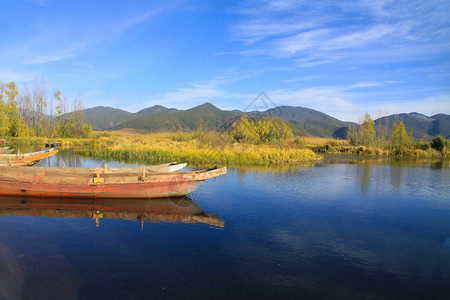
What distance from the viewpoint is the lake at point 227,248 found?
4988 millimetres

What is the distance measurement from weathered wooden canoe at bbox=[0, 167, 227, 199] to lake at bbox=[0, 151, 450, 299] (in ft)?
1.15

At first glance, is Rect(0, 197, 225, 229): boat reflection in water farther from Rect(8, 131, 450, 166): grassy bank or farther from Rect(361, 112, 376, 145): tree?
Rect(361, 112, 376, 145): tree

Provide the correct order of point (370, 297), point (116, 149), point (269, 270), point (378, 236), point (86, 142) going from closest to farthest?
point (370, 297), point (269, 270), point (378, 236), point (116, 149), point (86, 142)

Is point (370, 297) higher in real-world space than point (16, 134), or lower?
lower

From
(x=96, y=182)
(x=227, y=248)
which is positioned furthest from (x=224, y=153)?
(x=227, y=248)

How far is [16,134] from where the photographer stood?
1753 inches

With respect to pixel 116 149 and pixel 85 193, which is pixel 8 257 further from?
pixel 116 149

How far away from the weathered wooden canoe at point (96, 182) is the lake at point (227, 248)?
349mm

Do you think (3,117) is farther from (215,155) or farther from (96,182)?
(96,182)

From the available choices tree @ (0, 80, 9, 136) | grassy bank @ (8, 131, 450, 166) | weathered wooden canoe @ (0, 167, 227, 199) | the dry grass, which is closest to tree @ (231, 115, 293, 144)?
grassy bank @ (8, 131, 450, 166)

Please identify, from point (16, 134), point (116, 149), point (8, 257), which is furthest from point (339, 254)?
point (16, 134)

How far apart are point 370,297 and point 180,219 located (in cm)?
514

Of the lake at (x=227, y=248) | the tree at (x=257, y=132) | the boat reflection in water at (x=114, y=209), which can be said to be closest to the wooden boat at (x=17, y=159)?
the boat reflection in water at (x=114, y=209)

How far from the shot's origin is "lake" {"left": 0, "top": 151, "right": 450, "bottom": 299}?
499 centimetres
